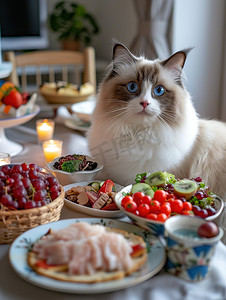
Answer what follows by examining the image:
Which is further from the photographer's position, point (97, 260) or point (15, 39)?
point (15, 39)

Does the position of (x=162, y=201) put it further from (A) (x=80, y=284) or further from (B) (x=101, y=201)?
(A) (x=80, y=284)

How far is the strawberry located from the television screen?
7.04ft

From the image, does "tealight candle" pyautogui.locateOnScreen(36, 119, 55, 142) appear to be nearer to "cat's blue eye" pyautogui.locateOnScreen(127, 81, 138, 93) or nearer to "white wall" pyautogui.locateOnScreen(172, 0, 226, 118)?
"cat's blue eye" pyautogui.locateOnScreen(127, 81, 138, 93)

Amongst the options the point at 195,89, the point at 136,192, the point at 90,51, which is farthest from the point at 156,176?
the point at 195,89

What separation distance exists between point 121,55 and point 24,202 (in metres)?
0.67

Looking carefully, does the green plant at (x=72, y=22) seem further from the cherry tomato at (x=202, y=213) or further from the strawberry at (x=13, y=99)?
the cherry tomato at (x=202, y=213)

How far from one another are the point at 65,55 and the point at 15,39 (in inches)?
43.2

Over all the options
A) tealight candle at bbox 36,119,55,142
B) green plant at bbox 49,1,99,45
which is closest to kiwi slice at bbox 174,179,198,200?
tealight candle at bbox 36,119,55,142

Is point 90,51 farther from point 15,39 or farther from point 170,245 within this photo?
point 170,245

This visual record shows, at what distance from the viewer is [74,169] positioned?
4.19ft

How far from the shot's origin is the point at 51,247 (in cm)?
81

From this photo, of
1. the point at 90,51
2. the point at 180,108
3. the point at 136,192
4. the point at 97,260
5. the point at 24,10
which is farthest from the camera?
the point at 24,10

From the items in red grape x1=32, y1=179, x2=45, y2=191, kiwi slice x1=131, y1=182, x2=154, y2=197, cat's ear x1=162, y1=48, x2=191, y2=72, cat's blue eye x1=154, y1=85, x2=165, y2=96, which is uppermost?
cat's ear x1=162, y1=48, x2=191, y2=72

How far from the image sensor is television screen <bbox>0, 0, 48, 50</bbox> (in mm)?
3605
